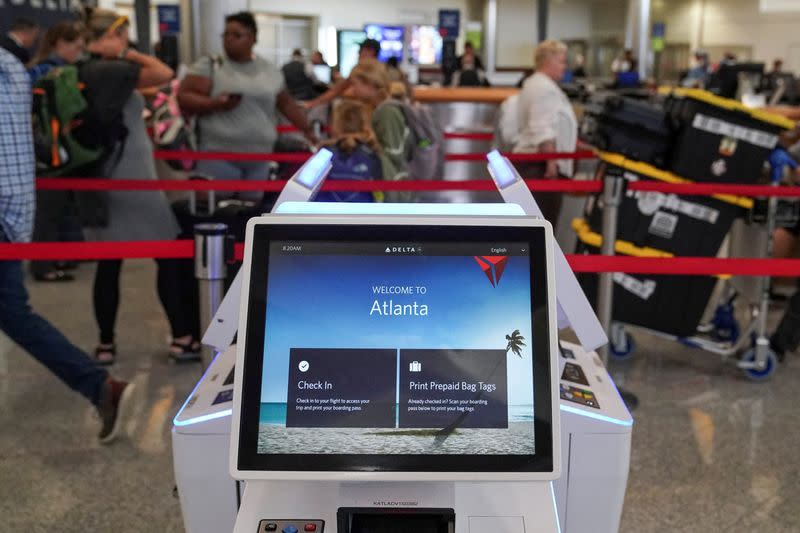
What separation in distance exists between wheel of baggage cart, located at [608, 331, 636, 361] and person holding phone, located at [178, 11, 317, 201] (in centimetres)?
202

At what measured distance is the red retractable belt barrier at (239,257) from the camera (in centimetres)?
294

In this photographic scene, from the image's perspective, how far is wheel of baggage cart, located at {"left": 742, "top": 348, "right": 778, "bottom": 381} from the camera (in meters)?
4.45

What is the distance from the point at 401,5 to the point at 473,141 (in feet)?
54.0

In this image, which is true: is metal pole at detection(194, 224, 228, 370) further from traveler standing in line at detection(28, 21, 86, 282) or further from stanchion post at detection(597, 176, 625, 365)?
traveler standing in line at detection(28, 21, 86, 282)

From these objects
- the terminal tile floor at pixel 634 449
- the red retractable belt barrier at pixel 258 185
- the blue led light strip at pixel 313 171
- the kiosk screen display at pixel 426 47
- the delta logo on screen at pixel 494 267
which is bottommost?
the terminal tile floor at pixel 634 449

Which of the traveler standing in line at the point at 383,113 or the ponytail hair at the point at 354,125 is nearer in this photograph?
the ponytail hair at the point at 354,125

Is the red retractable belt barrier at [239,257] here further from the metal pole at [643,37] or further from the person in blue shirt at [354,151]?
the metal pole at [643,37]

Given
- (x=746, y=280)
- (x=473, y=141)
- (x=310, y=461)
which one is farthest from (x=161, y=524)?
(x=473, y=141)

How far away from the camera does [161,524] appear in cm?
288

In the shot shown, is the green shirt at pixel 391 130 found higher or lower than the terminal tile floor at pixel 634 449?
higher

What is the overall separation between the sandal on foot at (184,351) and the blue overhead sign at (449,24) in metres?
11.3

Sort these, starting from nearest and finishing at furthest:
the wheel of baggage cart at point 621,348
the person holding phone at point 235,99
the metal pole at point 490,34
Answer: the wheel of baggage cart at point 621,348 → the person holding phone at point 235,99 → the metal pole at point 490,34

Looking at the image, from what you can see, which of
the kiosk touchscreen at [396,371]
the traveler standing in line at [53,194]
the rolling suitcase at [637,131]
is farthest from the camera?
the traveler standing in line at [53,194]

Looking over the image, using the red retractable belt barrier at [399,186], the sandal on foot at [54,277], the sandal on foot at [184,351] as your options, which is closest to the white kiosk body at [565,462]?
the red retractable belt barrier at [399,186]
